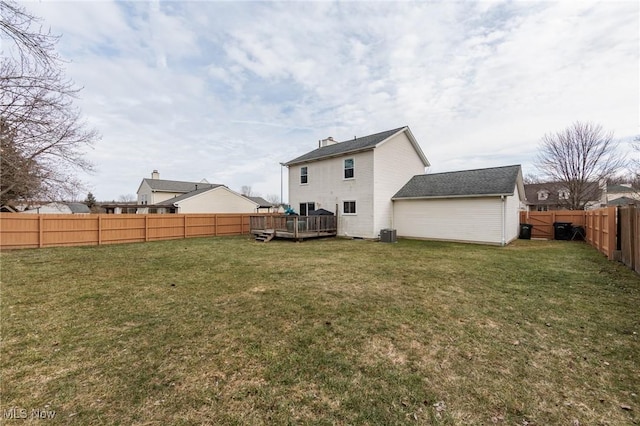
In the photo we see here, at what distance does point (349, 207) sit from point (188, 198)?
60.3 feet

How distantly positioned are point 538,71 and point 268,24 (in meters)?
11.4

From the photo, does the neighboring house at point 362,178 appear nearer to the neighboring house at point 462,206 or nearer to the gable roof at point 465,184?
the gable roof at point 465,184

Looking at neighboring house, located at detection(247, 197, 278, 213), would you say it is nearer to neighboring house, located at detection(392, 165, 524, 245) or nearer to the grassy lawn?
neighboring house, located at detection(392, 165, 524, 245)

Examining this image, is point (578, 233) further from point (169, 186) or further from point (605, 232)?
point (169, 186)

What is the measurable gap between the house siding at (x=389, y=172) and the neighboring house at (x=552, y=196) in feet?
60.9

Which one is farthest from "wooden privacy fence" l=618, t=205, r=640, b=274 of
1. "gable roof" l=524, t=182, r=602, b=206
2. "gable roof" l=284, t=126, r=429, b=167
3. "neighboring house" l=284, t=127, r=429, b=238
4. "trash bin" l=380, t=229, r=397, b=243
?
"gable roof" l=524, t=182, r=602, b=206

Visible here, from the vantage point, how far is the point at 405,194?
15.7 m

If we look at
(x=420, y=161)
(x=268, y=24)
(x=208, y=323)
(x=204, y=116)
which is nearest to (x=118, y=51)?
(x=268, y=24)

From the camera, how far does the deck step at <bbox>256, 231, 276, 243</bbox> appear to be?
14.5 metres

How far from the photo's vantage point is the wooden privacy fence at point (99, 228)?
1154 centimetres

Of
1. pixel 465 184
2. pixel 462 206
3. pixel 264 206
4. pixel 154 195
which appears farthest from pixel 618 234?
pixel 154 195

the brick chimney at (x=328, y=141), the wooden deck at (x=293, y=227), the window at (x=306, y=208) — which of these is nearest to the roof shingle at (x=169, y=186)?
the brick chimney at (x=328, y=141)

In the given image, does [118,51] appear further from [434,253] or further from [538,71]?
[538,71]

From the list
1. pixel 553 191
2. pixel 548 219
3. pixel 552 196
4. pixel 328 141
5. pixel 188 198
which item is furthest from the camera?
pixel 552 196
